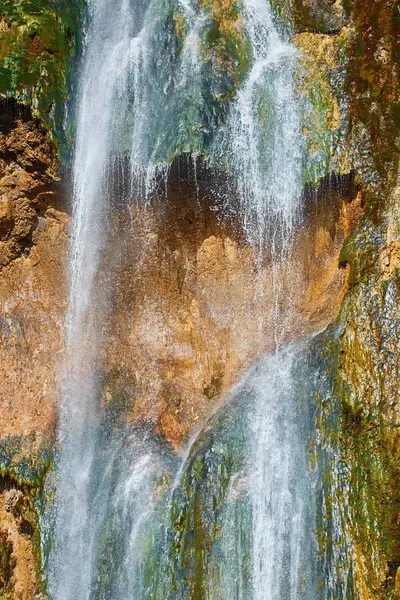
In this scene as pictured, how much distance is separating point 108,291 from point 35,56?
9.90 feet

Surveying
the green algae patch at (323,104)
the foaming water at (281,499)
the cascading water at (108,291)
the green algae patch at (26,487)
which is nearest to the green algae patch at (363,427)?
the foaming water at (281,499)

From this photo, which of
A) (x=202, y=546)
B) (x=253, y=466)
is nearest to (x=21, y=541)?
(x=202, y=546)

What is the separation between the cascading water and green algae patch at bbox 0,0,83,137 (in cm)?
48

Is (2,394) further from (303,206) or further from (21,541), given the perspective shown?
(303,206)

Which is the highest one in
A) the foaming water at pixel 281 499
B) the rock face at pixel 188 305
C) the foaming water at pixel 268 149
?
the foaming water at pixel 268 149

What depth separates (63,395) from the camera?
28.9ft

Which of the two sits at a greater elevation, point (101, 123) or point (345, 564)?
point (101, 123)

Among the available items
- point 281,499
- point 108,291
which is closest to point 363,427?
point 281,499

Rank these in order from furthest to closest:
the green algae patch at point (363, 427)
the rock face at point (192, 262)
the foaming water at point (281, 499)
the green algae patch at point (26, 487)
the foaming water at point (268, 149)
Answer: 1. the foaming water at point (268, 149)
2. the green algae patch at point (26, 487)
3. the rock face at point (192, 262)
4. the foaming water at point (281, 499)
5. the green algae patch at point (363, 427)

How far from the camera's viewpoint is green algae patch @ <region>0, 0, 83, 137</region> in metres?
8.10

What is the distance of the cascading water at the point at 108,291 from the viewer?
6922 millimetres

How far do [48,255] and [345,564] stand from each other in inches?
203

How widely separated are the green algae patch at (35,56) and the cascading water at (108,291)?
48cm

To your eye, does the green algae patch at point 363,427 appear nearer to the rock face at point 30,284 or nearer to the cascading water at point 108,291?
the cascading water at point 108,291
